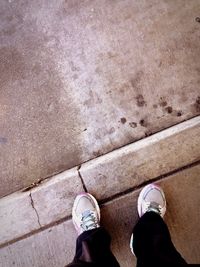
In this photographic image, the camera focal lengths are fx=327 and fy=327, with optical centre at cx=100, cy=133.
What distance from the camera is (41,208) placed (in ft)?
6.89

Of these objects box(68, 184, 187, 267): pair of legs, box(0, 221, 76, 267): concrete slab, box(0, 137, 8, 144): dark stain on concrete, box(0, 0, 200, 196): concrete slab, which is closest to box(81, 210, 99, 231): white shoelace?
box(68, 184, 187, 267): pair of legs

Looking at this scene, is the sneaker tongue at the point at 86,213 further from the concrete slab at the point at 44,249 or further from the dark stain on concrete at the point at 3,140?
the dark stain on concrete at the point at 3,140

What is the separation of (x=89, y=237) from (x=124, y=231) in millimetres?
277

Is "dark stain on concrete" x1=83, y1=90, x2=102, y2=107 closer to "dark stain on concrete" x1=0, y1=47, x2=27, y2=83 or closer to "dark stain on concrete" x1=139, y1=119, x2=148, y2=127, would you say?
"dark stain on concrete" x1=139, y1=119, x2=148, y2=127

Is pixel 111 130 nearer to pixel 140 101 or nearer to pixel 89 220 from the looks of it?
pixel 140 101

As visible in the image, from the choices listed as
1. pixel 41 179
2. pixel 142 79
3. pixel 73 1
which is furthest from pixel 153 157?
pixel 73 1

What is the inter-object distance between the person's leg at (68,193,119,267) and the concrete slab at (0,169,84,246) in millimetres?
79

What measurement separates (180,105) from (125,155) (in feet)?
1.64

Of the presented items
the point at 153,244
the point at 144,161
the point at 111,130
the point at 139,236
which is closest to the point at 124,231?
the point at 139,236

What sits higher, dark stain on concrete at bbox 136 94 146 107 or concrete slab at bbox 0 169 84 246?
dark stain on concrete at bbox 136 94 146 107

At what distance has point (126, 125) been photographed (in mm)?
2186

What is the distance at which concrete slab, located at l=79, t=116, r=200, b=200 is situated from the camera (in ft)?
6.65

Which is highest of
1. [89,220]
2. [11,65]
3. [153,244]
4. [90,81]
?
[11,65]

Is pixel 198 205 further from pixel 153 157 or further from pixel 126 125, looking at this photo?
pixel 126 125
